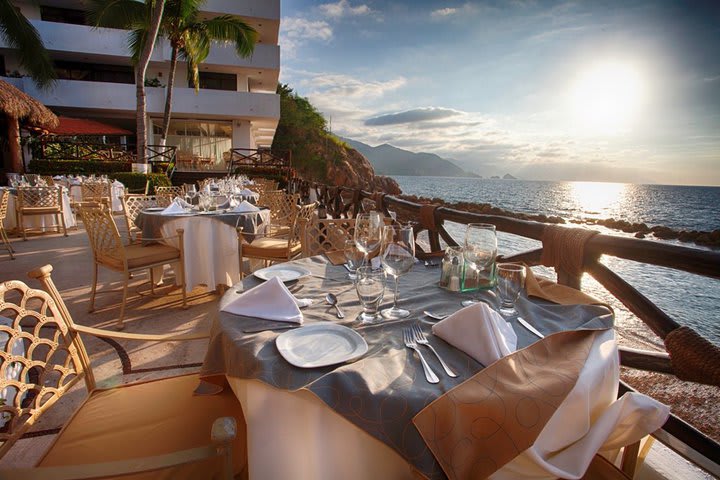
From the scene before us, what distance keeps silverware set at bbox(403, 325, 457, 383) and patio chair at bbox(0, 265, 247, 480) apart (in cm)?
44

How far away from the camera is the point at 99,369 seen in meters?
2.53

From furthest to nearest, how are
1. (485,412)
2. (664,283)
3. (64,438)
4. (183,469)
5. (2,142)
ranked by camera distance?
(2,142) → (664,283) → (64,438) → (183,469) → (485,412)

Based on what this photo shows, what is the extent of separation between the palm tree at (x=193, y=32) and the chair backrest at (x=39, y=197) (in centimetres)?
829

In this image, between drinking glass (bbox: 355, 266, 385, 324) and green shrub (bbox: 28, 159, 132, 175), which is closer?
drinking glass (bbox: 355, 266, 385, 324)

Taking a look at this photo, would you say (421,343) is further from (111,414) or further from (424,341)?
(111,414)

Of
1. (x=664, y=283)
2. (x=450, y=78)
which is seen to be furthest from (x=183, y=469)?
(x=450, y=78)

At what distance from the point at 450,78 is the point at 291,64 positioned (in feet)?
39.1

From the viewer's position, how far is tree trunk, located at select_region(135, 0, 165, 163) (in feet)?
35.6

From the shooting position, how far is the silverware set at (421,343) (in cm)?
82

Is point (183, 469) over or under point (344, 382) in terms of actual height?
under

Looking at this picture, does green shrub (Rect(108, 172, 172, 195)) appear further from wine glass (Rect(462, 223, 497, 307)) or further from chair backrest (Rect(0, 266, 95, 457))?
wine glass (Rect(462, 223, 497, 307))

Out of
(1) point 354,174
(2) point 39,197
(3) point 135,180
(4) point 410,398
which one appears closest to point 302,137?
(1) point 354,174

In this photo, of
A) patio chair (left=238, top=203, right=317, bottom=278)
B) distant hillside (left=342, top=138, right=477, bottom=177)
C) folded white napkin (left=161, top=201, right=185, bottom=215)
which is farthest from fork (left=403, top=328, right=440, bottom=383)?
distant hillside (left=342, top=138, right=477, bottom=177)

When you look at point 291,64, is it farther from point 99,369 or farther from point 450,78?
point 99,369
